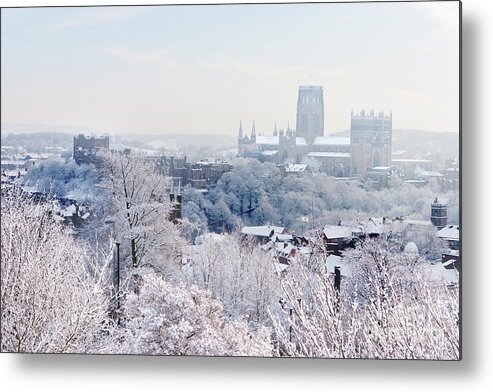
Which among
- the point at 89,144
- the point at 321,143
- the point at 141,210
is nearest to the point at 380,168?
the point at 321,143

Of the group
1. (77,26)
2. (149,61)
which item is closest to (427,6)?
(149,61)

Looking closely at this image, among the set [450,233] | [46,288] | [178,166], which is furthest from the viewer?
[46,288]

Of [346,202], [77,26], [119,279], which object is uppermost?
[77,26]

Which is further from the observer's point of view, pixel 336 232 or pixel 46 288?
pixel 46 288

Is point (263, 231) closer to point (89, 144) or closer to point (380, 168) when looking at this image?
point (380, 168)

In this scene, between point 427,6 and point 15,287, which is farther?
point 15,287

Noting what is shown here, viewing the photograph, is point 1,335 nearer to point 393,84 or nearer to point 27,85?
point 27,85

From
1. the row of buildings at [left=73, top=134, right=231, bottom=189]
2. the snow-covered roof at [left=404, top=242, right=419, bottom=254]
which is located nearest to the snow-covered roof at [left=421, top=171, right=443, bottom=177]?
the snow-covered roof at [left=404, top=242, right=419, bottom=254]

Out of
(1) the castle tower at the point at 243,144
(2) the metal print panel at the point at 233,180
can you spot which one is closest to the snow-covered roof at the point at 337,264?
(2) the metal print panel at the point at 233,180
